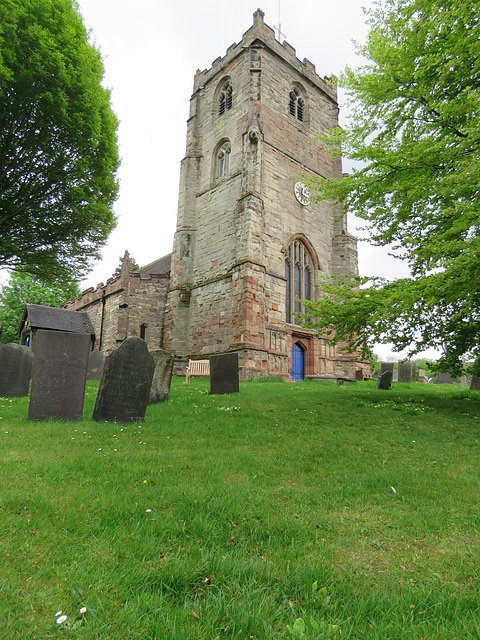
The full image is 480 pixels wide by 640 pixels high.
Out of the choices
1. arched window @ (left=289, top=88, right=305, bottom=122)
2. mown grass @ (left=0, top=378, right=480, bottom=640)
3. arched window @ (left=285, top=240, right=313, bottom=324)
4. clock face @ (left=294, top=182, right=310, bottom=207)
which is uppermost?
arched window @ (left=289, top=88, right=305, bottom=122)

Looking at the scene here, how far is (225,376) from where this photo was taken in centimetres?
988

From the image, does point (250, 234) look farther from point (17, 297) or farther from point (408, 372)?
point (17, 297)

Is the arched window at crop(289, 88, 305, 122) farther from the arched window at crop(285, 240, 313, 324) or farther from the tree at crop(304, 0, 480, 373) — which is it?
the tree at crop(304, 0, 480, 373)

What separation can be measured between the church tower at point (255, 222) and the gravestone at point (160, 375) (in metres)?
7.85

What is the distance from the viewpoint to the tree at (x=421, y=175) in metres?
6.05

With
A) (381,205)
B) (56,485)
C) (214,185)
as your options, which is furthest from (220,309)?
(56,485)

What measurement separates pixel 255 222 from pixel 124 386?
13.0 m

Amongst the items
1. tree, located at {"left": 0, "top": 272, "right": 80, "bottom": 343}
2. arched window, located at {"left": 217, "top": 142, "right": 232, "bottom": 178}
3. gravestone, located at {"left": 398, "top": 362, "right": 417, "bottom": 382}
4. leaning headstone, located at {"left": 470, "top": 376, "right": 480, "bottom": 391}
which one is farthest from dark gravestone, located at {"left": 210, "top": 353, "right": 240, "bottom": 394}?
tree, located at {"left": 0, "top": 272, "right": 80, "bottom": 343}

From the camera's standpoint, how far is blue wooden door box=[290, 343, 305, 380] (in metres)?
19.5

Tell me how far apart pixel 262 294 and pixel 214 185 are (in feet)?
25.2

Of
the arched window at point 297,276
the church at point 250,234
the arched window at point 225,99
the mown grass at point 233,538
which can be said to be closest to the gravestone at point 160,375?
the mown grass at point 233,538

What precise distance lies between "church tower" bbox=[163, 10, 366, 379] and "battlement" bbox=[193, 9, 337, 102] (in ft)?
0.25

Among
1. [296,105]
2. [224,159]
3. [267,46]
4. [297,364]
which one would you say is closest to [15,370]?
[297,364]

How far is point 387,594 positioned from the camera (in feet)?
5.98
